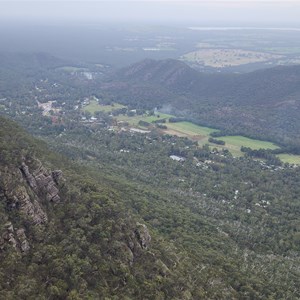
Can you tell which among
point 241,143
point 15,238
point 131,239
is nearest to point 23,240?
point 15,238

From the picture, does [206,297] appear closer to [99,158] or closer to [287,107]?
[99,158]

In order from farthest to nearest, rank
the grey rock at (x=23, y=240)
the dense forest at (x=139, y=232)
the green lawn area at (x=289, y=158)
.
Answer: the green lawn area at (x=289, y=158)
the grey rock at (x=23, y=240)
the dense forest at (x=139, y=232)

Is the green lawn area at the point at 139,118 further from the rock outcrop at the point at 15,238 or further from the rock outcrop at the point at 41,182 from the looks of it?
the rock outcrop at the point at 15,238

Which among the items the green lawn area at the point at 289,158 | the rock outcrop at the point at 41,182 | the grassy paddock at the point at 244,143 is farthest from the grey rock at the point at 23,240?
the grassy paddock at the point at 244,143

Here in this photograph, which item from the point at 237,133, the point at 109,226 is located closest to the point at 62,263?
the point at 109,226

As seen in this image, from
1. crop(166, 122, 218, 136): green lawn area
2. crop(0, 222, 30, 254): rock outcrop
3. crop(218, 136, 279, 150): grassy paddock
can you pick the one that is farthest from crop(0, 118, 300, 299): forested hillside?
crop(166, 122, 218, 136): green lawn area

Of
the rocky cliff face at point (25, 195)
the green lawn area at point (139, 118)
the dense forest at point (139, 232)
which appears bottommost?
the green lawn area at point (139, 118)

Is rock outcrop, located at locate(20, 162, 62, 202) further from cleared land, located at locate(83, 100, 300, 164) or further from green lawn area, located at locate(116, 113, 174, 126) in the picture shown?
green lawn area, located at locate(116, 113, 174, 126)
